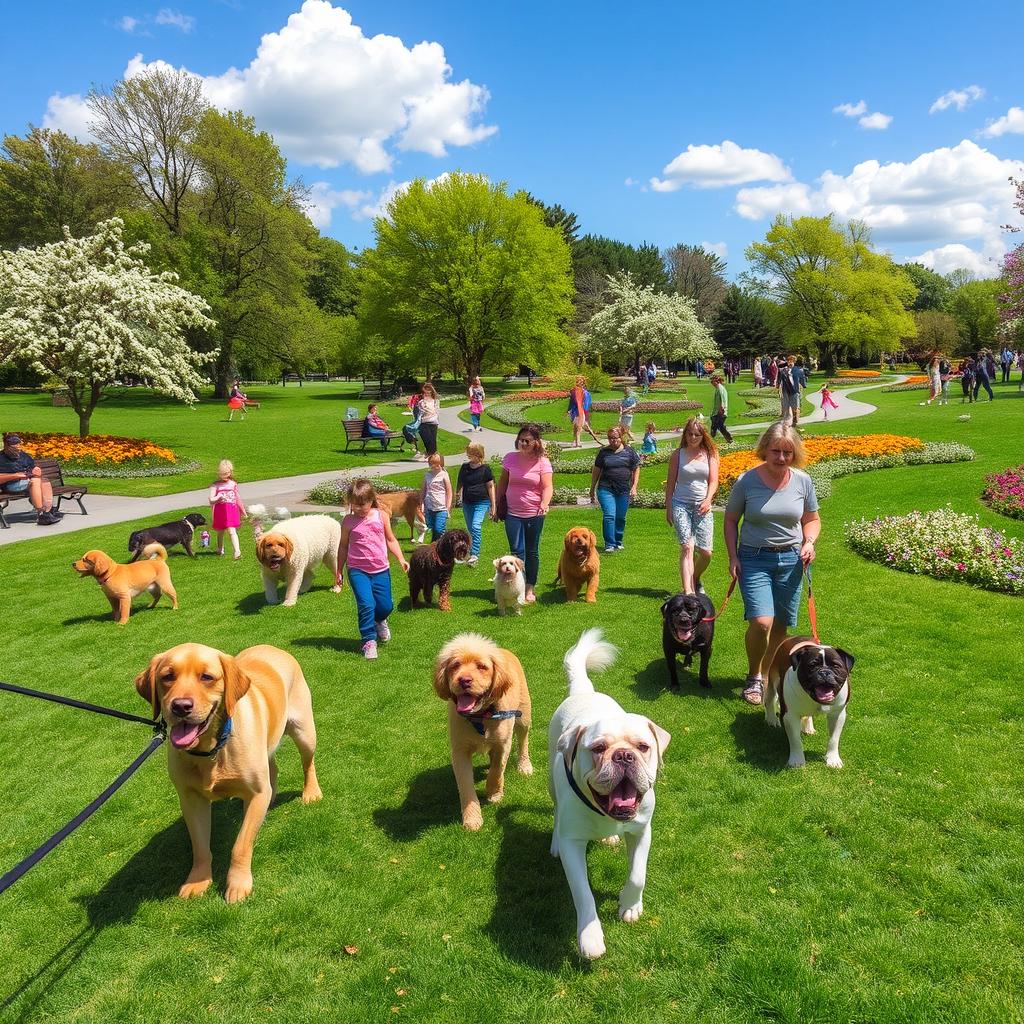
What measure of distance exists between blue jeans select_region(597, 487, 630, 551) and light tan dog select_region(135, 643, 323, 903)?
22.6ft

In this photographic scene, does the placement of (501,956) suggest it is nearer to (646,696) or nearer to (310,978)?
(310,978)

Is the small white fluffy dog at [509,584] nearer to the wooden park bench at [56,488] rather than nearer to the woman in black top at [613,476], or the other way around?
the woman in black top at [613,476]

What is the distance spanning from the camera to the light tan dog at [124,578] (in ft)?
26.2

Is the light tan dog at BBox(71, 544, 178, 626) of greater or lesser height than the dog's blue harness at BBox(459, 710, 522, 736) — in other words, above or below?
below

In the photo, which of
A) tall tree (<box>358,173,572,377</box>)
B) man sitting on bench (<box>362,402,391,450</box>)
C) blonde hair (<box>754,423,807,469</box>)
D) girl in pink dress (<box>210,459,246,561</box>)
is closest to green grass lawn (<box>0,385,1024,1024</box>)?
blonde hair (<box>754,423,807,469</box>)

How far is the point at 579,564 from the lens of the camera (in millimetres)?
8266

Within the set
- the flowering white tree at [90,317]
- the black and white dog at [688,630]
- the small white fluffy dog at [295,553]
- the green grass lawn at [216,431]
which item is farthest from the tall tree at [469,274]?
the black and white dog at [688,630]

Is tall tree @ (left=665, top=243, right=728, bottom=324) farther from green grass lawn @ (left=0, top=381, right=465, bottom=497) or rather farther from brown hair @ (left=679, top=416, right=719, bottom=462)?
brown hair @ (left=679, top=416, right=719, bottom=462)

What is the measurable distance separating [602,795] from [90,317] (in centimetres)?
2280

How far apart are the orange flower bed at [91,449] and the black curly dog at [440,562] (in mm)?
15284

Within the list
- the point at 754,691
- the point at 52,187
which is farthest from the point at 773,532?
the point at 52,187

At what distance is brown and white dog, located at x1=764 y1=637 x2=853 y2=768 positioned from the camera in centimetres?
425

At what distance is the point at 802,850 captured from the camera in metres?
3.77

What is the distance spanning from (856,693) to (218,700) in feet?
16.8
